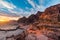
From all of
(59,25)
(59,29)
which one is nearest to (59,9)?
(59,25)

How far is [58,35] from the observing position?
16312 millimetres

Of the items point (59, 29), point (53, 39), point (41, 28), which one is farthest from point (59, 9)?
point (53, 39)

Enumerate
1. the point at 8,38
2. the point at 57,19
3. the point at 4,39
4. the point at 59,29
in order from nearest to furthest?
the point at 4,39 → the point at 8,38 → the point at 59,29 → the point at 57,19

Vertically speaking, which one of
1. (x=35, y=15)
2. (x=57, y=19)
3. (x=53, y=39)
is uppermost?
(x=35, y=15)

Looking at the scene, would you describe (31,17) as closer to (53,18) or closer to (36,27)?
(36,27)

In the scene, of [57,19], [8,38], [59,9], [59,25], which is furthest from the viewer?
[59,9]

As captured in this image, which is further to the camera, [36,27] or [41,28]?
[36,27]

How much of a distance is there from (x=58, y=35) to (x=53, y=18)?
7290 mm

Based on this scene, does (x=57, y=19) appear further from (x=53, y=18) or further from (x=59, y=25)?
(x=59, y=25)

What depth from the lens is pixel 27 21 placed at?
42.3 metres

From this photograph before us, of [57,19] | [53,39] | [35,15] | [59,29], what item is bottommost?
[53,39]

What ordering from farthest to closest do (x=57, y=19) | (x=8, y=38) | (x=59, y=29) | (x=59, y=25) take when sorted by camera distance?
1. (x=57, y=19)
2. (x=59, y=25)
3. (x=59, y=29)
4. (x=8, y=38)

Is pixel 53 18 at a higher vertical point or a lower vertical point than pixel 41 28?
higher

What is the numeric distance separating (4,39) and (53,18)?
19.5 m
